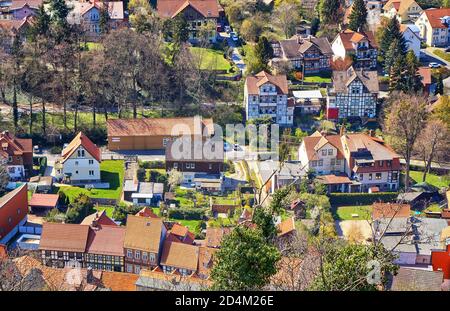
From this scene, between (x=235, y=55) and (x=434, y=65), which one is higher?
(x=235, y=55)

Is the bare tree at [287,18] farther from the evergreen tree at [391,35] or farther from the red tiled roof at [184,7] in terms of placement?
the evergreen tree at [391,35]

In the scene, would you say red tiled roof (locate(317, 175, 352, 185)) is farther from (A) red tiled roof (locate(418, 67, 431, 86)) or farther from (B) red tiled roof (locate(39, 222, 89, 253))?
(B) red tiled roof (locate(39, 222, 89, 253))

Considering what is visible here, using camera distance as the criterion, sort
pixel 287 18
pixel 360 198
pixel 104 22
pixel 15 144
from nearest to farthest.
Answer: pixel 360 198, pixel 15 144, pixel 104 22, pixel 287 18

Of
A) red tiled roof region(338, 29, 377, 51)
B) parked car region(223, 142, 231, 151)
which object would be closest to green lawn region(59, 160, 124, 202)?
parked car region(223, 142, 231, 151)


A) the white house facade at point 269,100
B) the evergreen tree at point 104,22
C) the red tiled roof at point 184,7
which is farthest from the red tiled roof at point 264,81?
the evergreen tree at point 104,22

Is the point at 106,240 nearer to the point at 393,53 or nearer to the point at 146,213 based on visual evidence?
the point at 146,213

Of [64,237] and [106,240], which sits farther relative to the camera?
[106,240]

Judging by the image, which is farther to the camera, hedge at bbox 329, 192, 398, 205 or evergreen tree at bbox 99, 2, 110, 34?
evergreen tree at bbox 99, 2, 110, 34

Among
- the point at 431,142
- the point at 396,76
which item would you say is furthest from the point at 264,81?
the point at 431,142
